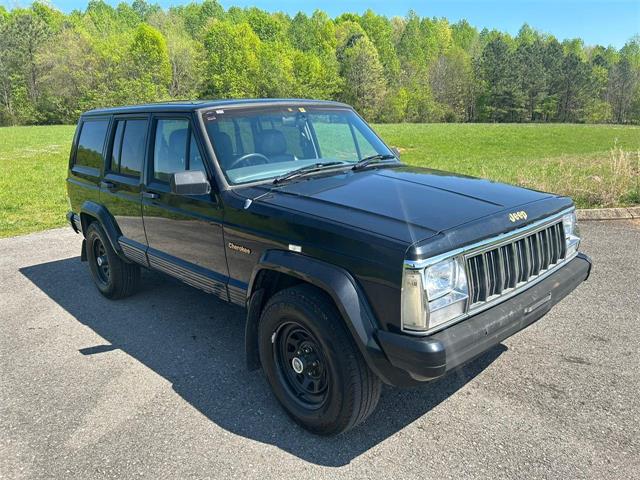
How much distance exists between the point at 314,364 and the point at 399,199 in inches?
45.2

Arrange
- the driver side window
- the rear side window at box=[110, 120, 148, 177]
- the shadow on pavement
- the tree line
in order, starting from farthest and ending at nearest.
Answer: the tree line < the rear side window at box=[110, 120, 148, 177] < the driver side window < the shadow on pavement

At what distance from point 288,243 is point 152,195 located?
70.5 inches

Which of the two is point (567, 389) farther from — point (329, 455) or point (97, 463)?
point (97, 463)

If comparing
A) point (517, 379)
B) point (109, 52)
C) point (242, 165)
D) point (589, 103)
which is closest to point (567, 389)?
point (517, 379)

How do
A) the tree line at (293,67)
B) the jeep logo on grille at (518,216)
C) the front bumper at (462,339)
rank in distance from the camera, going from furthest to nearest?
the tree line at (293,67) → the jeep logo on grille at (518,216) → the front bumper at (462,339)

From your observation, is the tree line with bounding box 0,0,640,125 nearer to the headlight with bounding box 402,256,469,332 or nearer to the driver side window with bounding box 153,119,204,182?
the driver side window with bounding box 153,119,204,182

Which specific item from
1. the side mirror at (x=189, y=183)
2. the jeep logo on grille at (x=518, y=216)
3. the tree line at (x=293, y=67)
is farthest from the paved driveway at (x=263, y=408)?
the tree line at (x=293, y=67)

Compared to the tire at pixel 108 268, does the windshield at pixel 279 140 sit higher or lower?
higher

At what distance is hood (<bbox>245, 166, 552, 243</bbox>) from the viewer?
2764mm

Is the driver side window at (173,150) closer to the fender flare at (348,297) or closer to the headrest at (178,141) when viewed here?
the headrest at (178,141)

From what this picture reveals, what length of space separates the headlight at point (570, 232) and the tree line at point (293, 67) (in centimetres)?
5740

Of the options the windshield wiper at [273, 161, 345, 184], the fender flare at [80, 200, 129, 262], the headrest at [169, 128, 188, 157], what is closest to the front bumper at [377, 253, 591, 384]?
the windshield wiper at [273, 161, 345, 184]

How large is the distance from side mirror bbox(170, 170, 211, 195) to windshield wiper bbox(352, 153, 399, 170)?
1.17 m

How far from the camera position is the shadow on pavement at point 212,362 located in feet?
10.1
